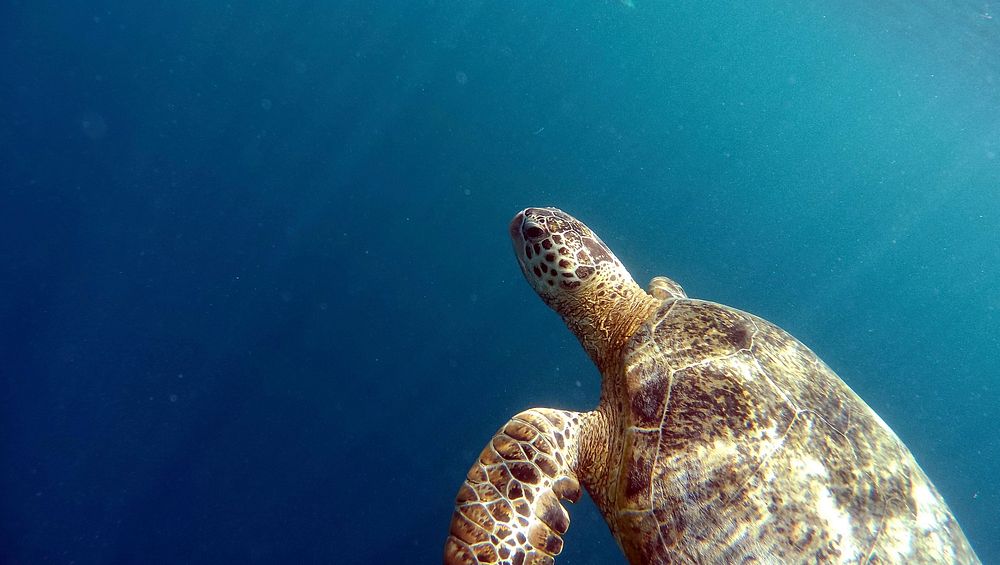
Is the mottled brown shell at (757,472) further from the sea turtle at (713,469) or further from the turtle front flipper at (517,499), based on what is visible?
the turtle front flipper at (517,499)

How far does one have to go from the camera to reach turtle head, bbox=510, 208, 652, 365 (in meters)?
3.33

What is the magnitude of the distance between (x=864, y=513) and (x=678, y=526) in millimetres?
795

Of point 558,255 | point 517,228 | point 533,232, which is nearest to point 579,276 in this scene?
point 558,255

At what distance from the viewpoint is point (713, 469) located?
215 centimetres

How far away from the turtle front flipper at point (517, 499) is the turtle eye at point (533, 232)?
131 centimetres

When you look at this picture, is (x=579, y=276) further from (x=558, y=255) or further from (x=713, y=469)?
(x=713, y=469)

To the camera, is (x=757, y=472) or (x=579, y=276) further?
(x=579, y=276)

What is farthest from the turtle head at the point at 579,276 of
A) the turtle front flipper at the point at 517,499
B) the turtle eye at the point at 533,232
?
the turtle front flipper at the point at 517,499

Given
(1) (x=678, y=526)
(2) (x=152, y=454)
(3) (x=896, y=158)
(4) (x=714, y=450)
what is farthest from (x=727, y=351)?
(3) (x=896, y=158)

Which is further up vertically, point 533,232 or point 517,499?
point 533,232

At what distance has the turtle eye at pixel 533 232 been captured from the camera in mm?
3363

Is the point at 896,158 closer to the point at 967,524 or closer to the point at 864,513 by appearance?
the point at 967,524

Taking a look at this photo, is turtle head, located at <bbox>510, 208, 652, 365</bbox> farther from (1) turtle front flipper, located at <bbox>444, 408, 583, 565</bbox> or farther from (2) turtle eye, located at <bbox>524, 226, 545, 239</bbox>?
(1) turtle front flipper, located at <bbox>444, 408, 583, 565</bbox>

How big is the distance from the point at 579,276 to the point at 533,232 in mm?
454
